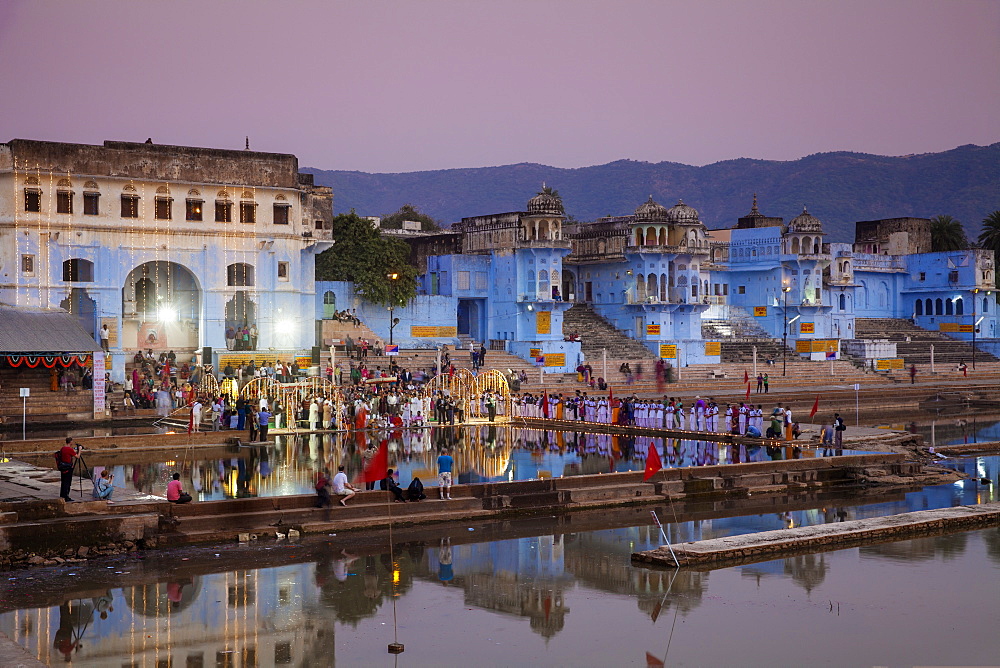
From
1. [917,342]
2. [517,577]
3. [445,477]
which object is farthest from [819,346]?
[517,577]

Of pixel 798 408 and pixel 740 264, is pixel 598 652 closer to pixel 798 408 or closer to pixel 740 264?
pixel 798 408

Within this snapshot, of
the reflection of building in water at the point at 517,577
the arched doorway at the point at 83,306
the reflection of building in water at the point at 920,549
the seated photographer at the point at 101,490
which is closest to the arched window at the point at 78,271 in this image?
the arched doorway at the point at 83,306

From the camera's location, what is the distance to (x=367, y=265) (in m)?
54.6

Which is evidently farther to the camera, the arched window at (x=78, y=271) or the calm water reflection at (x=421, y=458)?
the arched window at (x=78, y=271)

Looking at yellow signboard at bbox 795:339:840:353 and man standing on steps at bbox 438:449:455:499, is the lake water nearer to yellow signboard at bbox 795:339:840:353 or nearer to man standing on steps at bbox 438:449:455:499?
man standing on steps at bbox 438:449:455:499

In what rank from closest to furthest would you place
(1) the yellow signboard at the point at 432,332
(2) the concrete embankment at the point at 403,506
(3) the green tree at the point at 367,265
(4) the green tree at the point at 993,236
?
(2) the concrete embankment at the point at 403,506, (3) the green tree at the point at 367,265, (1) the yellow signboard at the point at 432,332, (4) the green tree at the point at 993,236

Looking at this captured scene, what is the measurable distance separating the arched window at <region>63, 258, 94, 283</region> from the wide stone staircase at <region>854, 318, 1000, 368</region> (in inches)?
1916

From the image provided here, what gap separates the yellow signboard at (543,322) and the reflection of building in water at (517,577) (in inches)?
1384

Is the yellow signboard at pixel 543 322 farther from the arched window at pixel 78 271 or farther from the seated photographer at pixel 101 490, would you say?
the seated photographer at pixel 101 490

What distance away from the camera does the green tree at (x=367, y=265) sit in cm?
5459

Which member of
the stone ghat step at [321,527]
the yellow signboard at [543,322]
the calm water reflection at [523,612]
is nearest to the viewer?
the calm water reflection at [523,612]

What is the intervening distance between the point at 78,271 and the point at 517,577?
32.1 meters

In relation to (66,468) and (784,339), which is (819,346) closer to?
(784,339)

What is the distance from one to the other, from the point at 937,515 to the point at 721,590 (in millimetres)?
8061
